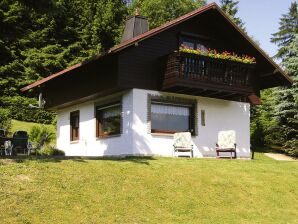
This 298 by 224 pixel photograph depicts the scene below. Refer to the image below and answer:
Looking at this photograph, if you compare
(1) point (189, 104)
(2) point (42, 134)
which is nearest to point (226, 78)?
(1) point (189, 104)

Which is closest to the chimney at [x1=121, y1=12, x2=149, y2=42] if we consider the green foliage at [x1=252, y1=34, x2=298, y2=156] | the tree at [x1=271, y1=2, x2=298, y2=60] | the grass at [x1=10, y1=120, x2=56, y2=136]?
the green foliage at [x1=252, y1=34, x2=298, y2=156]

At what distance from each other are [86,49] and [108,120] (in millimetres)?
22936

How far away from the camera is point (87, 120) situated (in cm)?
2366

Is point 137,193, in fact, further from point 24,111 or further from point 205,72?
point 24,111

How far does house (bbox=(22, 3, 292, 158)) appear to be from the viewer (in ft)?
66.1

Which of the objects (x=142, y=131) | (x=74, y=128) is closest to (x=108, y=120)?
(x=142, y=131)

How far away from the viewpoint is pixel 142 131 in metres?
20.3

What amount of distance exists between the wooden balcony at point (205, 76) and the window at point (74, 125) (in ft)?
20.0

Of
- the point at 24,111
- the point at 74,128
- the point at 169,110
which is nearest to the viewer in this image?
the point at 169,110

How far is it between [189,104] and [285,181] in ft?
22.6

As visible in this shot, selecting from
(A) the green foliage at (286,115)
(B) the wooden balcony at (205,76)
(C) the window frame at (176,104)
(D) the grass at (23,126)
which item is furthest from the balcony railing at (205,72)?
(D) the grass at (23,126)

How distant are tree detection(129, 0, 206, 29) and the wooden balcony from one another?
967 inches

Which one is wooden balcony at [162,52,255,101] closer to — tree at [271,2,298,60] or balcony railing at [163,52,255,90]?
balcony railing at [163,52,255,90]

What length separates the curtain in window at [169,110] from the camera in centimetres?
2109
